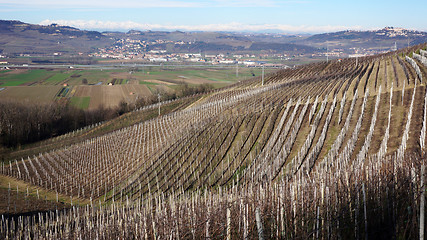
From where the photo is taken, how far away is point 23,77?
121062 mm

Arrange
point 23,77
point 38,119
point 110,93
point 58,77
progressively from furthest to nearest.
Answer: point 58,77, point 23,77, point 110,93, point 38,119

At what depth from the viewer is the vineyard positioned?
431 inches

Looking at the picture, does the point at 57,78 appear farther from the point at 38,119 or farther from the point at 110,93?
the point at 38,119

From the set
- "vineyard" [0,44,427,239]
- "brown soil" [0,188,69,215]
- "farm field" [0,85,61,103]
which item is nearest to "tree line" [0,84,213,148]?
"farm field" [0,85,61,103]

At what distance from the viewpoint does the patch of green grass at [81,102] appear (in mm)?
79688

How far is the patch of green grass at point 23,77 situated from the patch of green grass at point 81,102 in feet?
91.6

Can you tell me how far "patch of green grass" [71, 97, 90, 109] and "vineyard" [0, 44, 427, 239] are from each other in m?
36.5

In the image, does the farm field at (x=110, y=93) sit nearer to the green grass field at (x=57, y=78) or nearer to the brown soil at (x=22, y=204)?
the green grass field at (x=57, y=78)

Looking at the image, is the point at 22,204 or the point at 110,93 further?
the point at 110,93

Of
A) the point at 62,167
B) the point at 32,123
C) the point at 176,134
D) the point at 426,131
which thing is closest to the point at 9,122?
the point at 32,123

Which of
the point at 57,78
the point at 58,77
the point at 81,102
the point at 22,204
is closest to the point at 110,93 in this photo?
the point at 81,102

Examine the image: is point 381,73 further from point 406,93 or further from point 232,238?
point 232,238

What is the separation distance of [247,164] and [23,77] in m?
112

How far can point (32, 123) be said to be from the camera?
62.2m
